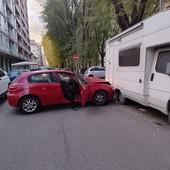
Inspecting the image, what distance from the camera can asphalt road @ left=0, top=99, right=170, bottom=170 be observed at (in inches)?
127

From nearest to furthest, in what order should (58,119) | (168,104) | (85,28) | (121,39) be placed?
(168,104) → (58,119) → (121,39) → (85,28)

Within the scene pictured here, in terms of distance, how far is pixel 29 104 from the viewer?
22.3ft

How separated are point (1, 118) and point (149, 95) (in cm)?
492

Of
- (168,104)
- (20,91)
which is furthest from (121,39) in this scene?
(20,91)

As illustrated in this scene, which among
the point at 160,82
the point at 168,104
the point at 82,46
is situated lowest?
the point at 168,104

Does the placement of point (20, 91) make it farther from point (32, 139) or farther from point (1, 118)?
point (32, 139)

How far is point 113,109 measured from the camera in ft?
22.9

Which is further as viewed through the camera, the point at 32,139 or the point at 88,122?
the point at 88,122

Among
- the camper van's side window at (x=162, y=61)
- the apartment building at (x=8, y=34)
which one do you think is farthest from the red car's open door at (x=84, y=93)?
the apartment building at (x=8, y=34)

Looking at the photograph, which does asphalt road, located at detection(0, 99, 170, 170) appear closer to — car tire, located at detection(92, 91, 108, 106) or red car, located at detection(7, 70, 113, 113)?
red car, located at detection(7, 70, 113, 113)

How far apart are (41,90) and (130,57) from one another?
135 inches

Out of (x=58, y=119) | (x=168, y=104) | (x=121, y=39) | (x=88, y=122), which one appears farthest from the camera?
(x=121, y=39)

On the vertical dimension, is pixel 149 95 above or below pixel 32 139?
above

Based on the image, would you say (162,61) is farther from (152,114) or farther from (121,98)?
(121,98)
